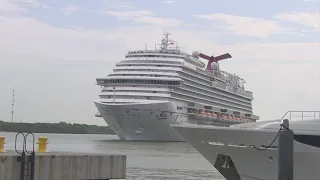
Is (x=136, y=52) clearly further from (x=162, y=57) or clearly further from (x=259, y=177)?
(x=259, y=177)

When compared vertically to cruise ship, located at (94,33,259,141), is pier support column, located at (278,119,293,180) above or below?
below

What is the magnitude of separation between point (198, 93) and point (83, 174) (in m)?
64.8

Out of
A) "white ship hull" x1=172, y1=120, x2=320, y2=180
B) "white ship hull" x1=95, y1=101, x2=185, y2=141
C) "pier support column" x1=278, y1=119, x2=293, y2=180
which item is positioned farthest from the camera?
"white ship hull" x1=95, y1=101, x2=185, y2=141

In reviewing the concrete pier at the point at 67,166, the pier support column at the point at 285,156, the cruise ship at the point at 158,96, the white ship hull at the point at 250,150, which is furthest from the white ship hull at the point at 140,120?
the pier support column at the point at 285,156

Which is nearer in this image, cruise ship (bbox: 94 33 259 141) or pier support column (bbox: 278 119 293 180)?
pier support column (bbox: 278 119 293 180)

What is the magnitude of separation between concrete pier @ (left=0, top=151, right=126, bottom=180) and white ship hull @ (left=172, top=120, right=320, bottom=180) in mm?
7008

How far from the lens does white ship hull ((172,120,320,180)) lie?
53.3ft

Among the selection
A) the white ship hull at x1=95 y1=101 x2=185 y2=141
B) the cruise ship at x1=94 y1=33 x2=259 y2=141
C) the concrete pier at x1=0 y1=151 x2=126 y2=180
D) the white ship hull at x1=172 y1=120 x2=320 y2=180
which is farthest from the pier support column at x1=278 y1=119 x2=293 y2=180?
the white ship hull at x1=95 y1=101 x2=185 y2=141

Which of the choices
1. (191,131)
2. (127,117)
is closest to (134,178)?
(191,131)

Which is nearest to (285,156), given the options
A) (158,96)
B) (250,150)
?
(250,150)

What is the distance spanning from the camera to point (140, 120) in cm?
6662

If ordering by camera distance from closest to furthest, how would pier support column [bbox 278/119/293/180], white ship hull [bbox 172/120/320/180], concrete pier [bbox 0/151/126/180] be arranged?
concrete pier [bbox 0/151/126/180], pier support column [bbox 278/119/293/180], white ship hull [bbox 172/120/320/180]

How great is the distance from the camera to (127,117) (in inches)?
2616

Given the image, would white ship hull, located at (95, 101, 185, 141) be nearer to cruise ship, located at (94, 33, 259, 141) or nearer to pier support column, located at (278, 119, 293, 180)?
cruise ship, located at (94, 33, 259, 141)
